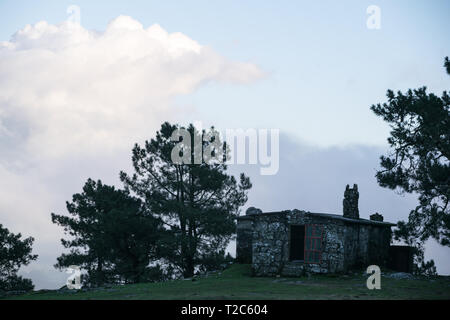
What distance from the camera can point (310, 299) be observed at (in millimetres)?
19250

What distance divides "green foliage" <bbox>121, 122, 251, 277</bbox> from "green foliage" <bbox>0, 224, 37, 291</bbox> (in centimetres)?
843

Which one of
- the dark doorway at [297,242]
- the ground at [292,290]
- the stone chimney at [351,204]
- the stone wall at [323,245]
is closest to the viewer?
the ground at [292,290]

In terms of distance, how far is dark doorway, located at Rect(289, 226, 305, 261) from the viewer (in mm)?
31375

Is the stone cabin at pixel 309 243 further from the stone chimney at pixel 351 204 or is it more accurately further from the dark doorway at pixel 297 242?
the stone chimney at pixel 351 204

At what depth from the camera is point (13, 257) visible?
38.3 metres

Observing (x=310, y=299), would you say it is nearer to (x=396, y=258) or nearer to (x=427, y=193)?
(x=427, y=193)

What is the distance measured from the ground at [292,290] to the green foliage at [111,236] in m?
9.56

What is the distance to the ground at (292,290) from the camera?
2050cm

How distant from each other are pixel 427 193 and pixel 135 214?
19.2m

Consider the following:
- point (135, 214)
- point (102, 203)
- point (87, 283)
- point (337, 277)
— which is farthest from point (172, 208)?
point (337, 277)

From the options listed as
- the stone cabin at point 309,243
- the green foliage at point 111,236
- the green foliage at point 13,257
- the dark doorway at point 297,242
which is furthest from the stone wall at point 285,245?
the green foliage at point 13,257

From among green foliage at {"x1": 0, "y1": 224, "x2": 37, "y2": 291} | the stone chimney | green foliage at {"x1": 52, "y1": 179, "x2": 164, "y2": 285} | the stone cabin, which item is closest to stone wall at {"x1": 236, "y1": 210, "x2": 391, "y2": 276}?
the stone cabin

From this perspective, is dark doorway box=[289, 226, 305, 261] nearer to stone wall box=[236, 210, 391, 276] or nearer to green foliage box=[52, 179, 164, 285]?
stone wall box=[236, 210, 391, 276]
